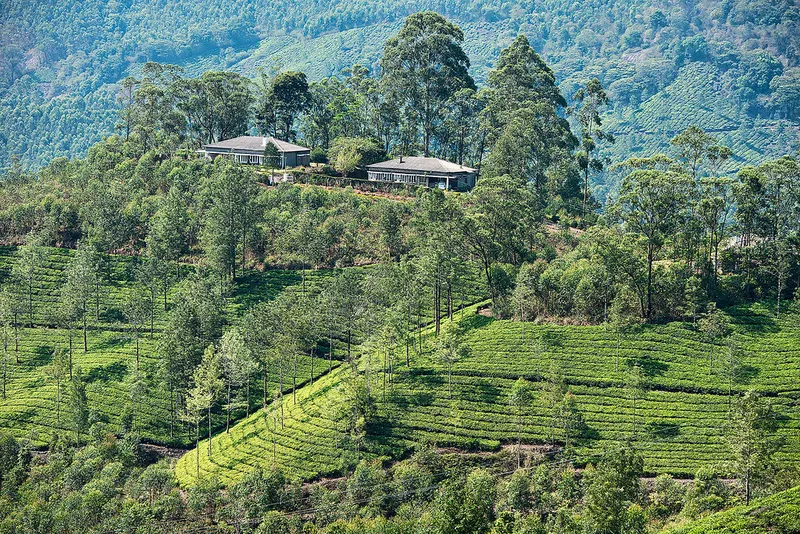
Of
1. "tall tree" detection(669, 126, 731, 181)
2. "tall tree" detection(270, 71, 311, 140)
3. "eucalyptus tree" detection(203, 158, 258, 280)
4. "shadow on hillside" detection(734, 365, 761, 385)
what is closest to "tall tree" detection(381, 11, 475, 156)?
"tall tree" detection(270, 71, 311, 140)

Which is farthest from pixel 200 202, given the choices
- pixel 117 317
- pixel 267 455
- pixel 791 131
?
pixel 791 131

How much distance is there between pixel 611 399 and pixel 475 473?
1284cm

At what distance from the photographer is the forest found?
52281 millimetres

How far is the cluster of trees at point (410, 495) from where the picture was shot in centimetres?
4491

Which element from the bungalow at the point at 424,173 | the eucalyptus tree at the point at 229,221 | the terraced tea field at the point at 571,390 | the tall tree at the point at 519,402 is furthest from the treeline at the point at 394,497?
the bungalow at the point at 424,173

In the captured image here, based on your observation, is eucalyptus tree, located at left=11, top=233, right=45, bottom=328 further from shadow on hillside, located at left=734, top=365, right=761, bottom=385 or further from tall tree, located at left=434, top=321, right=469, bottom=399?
shadow on hillside, located at left=734, top=365, right=761, bottom=385

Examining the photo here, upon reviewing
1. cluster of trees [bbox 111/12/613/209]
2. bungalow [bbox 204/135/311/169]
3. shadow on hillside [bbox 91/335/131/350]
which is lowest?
shadow on hillside [bbox 91/335/131/350]

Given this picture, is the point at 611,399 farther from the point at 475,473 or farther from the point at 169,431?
the point at 169,431

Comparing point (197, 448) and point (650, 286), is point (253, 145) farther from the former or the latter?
point (650, 286)

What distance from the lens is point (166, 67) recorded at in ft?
387

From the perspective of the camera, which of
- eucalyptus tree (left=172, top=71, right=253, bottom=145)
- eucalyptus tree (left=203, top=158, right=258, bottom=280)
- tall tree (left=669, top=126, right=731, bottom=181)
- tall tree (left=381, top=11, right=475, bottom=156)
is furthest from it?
eucalyptus tree (left=172, top=71, right=253, bottom=145)

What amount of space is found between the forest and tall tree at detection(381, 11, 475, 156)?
11.5m

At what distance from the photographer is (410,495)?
5350 cm

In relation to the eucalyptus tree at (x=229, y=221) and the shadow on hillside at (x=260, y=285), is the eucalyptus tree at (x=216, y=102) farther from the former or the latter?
the shadow on hillside at (x=260, y=285)
